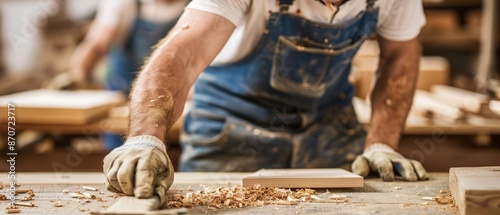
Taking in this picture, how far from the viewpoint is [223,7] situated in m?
2.35

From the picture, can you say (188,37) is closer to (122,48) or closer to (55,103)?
(55,103)

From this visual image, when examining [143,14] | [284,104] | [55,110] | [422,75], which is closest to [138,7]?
[143,14]

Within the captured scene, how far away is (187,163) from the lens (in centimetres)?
312

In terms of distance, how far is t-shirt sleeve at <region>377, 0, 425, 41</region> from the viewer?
2.79m

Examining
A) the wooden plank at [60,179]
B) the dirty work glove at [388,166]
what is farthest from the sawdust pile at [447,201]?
the wooden plank at [60,179]

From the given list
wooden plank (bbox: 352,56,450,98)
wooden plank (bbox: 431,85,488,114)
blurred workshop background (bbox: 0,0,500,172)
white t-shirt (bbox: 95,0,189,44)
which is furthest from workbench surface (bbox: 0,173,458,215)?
white t-shirt (bbox: 95,0,189,44)

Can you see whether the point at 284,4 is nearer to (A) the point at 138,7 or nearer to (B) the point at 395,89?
(B) the point at 395,89

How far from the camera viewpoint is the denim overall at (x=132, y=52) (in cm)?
522

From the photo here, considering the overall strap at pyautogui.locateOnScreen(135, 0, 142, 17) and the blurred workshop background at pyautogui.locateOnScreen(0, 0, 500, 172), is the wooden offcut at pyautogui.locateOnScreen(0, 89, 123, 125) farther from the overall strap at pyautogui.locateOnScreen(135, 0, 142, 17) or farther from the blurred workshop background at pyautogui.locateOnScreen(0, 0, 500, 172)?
the overall strap at pyautogui.locateOnScreen(135, 0, 142, 17)

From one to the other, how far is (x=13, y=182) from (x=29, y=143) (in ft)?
8.95

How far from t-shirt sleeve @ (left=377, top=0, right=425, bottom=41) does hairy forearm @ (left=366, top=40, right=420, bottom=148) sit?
7 cm

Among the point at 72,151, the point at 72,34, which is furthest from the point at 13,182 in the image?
the point at 72,34

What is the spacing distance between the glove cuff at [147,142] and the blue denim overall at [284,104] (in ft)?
2.87

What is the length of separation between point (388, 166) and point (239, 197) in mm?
613
